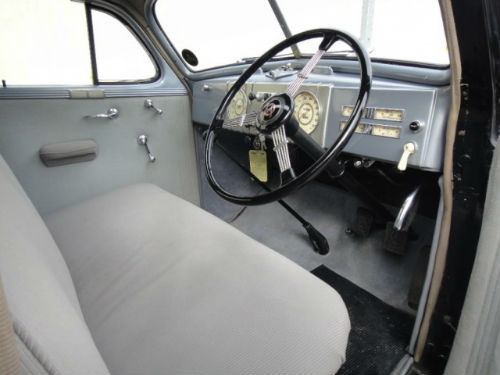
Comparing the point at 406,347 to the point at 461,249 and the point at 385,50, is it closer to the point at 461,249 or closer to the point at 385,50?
the point at 461,249

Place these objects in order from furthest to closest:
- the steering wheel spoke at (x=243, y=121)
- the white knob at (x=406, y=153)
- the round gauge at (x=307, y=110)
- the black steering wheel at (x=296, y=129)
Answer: the round gauge at (x=307, y=110)
the steering wheel spoke at (x=243, y=121)
the white knob at (x=406, y=153)
the black steering wheel at (x=296, y=129)

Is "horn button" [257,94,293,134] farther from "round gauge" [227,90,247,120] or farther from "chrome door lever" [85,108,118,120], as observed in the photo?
"chrome door lever" [85,108,118,120]

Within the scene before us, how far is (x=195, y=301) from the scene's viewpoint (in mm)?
702

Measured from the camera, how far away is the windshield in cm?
102

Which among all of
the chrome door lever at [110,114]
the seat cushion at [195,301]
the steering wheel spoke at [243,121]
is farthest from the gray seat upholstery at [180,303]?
the chrome door lever at [110,114]

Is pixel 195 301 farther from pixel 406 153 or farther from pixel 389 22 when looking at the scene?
pixel 389 22

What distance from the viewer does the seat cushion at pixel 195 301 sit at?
579 millimetres

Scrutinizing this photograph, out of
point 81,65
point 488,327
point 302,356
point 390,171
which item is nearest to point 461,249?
point 488,327

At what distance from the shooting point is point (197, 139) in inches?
78.7

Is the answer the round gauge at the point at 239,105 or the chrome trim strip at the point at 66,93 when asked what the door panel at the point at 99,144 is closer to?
the chrome trim strip at the point at 66,93

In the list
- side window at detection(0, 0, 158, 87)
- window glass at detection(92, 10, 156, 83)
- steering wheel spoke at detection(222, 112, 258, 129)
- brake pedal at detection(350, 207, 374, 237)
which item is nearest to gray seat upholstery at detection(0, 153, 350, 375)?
steering wheel spoke at detection(222, 112, 258, 129)

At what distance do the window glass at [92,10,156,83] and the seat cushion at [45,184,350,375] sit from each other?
106cm

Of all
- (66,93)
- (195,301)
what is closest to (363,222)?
(195,301)

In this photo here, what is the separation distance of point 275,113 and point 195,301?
19.7 inches
